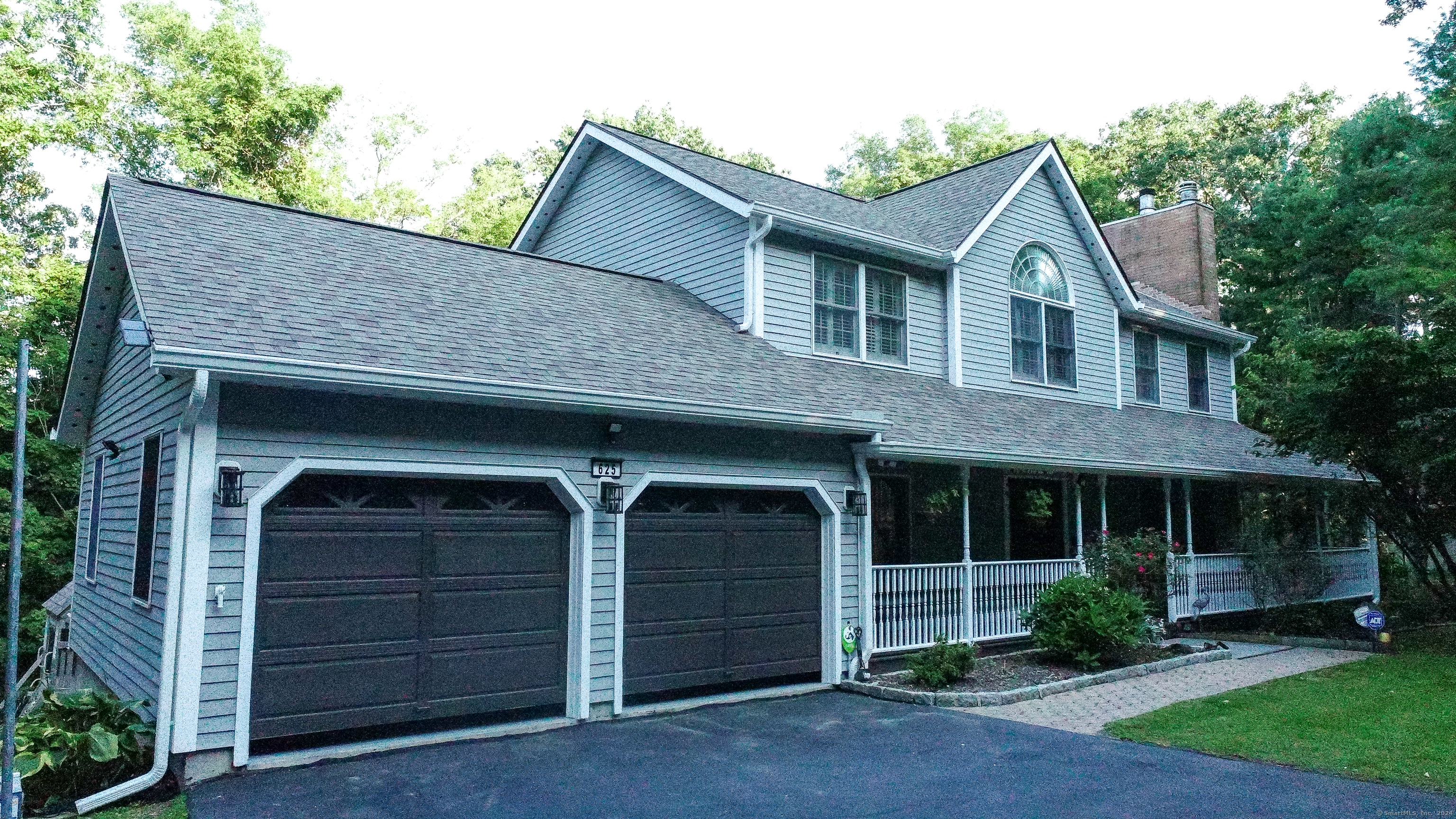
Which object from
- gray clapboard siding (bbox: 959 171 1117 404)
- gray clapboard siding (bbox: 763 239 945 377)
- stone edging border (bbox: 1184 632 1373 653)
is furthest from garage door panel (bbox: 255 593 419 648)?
stone edging border (bbox: 1184 632 1373 653)

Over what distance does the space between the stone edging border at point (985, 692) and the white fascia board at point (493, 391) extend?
2.64m

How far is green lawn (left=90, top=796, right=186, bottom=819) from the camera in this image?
6191mm

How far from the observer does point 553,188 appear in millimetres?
16469

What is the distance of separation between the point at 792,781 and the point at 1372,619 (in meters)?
10.4

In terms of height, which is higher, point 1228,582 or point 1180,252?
point 1180,252

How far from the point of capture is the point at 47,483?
18906 millimetres

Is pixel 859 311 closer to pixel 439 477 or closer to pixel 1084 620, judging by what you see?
pixel 1084 620

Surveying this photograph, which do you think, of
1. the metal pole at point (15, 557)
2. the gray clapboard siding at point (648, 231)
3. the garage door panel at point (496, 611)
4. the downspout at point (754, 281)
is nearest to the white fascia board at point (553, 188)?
the gray clapboard siding at point (648, 231)

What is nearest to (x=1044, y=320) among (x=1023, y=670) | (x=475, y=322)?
(x=1023, y=670)

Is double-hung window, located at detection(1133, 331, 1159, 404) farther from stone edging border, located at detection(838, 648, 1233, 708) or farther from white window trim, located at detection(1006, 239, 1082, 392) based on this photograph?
stone edging border, located at detection(838, 648, 1233, 708)

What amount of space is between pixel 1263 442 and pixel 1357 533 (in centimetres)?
415

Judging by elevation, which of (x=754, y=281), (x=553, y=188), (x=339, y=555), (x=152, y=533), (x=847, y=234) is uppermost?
(x=553, y=188)

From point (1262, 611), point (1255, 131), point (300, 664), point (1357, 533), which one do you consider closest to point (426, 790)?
point (300, 664)

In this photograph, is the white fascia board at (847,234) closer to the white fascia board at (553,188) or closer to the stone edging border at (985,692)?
the white fascia board at (553,188)
